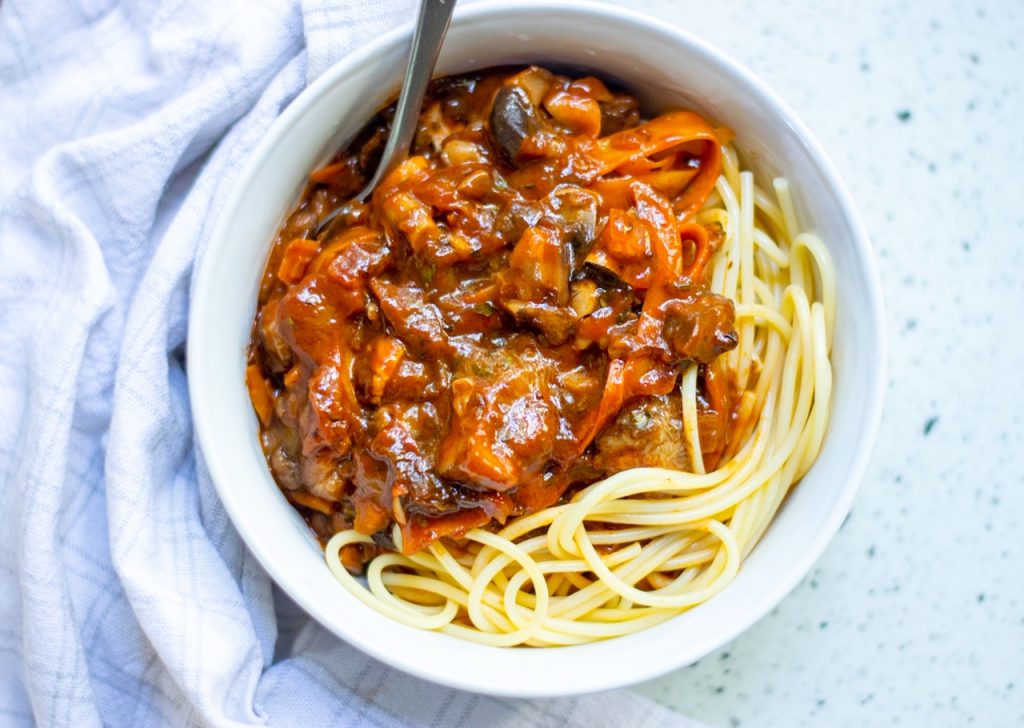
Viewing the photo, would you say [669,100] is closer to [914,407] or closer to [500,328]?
[500,328]

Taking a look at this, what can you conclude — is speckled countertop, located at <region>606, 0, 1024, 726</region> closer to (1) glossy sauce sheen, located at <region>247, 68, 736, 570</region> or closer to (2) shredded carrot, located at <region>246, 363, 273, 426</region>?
(1) glossy sauce sheen, located at <region>247, 68, 736, 570</region>

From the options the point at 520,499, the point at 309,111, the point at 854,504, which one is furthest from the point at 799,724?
the point at 309,111

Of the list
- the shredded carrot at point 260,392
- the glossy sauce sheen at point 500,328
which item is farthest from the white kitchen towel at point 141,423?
the glossy sauce sheen at point 500,328

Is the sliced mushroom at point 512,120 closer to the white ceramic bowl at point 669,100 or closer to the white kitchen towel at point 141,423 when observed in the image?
the white ceramic bowl at point 669,100

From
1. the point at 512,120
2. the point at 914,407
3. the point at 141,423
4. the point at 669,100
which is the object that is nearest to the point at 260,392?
the point at 141,423

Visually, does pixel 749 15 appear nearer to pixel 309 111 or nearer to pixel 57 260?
pixel 309 111

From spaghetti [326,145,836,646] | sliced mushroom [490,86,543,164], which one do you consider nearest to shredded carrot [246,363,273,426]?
spaghetti [326,145,836,646]
